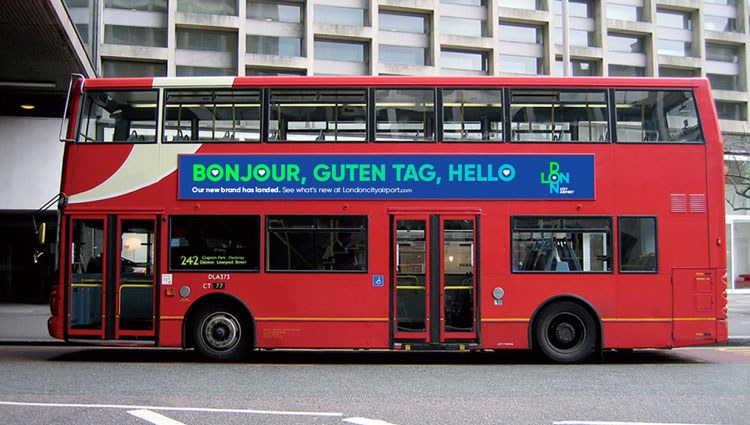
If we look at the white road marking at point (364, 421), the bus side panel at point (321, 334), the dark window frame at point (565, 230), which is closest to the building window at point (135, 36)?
the bus side panel at point (321, 334)

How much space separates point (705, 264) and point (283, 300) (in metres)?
6.29

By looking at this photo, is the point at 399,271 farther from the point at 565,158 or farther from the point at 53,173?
the point at 53,173

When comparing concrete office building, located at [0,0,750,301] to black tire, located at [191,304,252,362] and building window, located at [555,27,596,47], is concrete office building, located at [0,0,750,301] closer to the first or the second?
building window, located at [555,27,596,47]

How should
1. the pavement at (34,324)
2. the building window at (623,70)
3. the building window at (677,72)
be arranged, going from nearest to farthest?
the pavement at (34,324), the building window at (623,70), the building window at (677,72)

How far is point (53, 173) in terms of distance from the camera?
20.9 meters

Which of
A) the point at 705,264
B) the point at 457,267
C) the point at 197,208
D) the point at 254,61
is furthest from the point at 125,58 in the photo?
the point at 705,264

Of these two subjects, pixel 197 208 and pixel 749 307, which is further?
pixel 749 307

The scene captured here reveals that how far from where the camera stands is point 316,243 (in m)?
10.6

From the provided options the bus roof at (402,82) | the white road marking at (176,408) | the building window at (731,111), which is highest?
the building window at (731,111)

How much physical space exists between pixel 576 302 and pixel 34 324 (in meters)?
12.3

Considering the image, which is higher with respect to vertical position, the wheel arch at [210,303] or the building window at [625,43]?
the building window at [625,43]

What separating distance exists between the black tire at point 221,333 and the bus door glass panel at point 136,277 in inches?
29.1

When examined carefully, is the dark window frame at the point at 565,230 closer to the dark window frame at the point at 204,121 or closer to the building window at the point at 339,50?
the dark window frame at the point at 204,121

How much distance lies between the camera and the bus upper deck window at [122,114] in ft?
35.3
